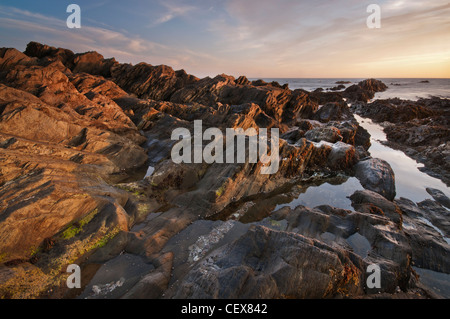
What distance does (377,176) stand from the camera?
24.1 m

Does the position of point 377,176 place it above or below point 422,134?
below

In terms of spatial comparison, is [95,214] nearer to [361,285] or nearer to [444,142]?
[361,285]

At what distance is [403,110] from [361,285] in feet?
213

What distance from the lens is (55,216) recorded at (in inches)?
520

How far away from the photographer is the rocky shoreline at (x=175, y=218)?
1004 cm

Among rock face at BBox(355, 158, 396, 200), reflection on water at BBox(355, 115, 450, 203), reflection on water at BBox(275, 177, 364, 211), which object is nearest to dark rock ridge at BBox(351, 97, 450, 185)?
reflection on water at BBox(355, 115, 450, 203)

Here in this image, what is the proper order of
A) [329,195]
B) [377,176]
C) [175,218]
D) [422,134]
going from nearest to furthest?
[175,218] → [329,195] → [377,176] → [422,134]

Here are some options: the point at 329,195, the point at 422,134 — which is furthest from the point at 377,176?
the point at 422,134

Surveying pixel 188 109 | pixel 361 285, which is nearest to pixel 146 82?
pixel 188 109

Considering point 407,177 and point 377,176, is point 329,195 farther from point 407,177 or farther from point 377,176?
point 407,177

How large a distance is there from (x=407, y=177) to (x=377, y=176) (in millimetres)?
6505

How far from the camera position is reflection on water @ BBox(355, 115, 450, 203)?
75.4 ft

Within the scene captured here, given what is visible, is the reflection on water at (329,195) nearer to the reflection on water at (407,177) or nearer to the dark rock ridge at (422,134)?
the reflection on water at (407,177)

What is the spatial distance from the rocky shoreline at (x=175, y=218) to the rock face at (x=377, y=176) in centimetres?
14
